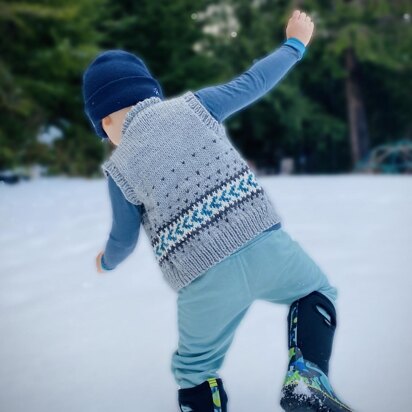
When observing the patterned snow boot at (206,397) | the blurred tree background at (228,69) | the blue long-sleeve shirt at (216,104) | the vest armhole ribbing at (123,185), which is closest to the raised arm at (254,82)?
the blue long-sleeve shirt at (216,104)

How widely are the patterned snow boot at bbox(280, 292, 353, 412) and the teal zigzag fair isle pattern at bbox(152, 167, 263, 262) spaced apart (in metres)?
0.24

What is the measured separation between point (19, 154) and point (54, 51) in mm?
1633

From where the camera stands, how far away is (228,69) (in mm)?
10836

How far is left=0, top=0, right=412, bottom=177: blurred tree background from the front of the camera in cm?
832

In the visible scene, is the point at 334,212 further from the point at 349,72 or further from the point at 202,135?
the point at 349,72

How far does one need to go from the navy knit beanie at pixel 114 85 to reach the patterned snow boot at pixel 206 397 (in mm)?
556

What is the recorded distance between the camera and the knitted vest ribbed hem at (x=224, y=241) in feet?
3.16

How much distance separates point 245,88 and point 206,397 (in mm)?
602

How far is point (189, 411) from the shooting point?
101cm

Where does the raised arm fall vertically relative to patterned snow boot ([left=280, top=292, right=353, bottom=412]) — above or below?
above

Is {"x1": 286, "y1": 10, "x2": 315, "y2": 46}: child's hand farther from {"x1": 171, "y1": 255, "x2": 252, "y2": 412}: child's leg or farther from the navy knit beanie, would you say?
{"x1": 171, "y1": 255, "x2": 252, "y2": 412}: child's leg

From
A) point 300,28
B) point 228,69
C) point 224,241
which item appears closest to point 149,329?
point 224,241

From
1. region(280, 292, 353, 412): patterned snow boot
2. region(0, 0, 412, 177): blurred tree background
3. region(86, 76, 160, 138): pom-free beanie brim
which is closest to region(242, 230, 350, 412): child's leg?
region(280, 292, 353, 412): patterned snow boot

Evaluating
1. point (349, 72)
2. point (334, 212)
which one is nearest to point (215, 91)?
point (334, 212)
